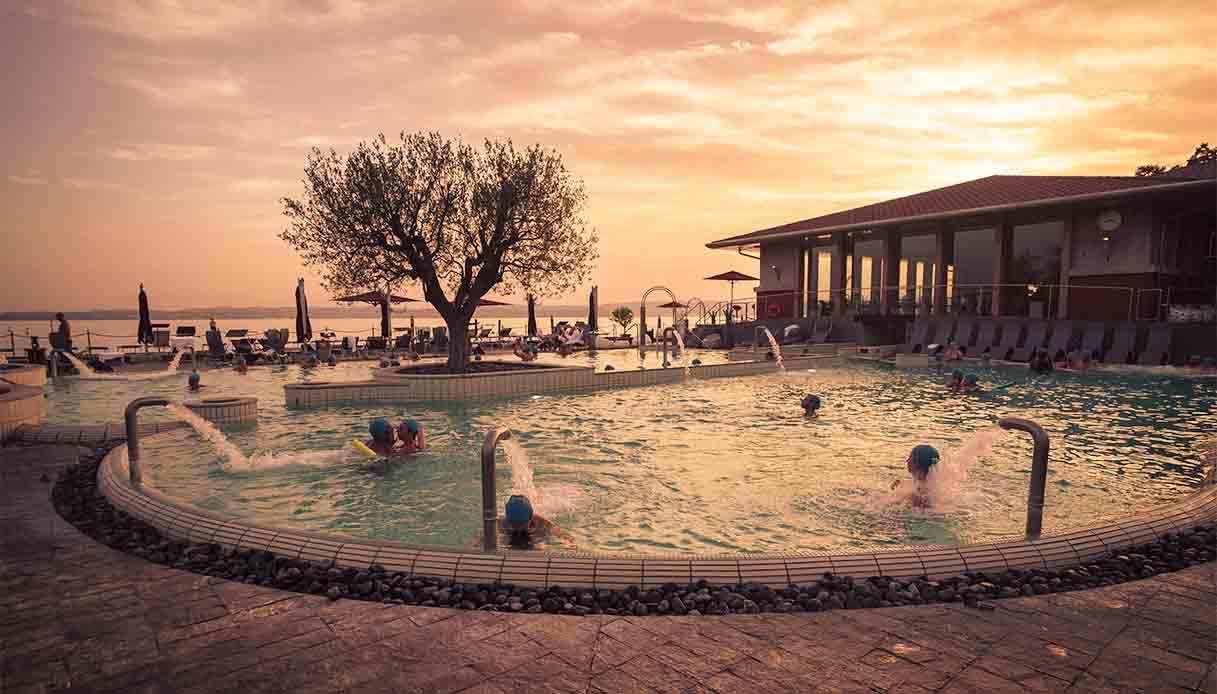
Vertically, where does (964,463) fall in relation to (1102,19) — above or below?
below

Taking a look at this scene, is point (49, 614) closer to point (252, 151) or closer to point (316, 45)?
point (316, 45)

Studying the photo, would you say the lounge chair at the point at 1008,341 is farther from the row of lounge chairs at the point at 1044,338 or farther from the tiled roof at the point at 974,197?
the tiled roof at the point at 974,197

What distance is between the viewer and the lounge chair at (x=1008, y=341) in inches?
830

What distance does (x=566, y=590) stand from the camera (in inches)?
150

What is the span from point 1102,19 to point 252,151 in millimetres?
18110

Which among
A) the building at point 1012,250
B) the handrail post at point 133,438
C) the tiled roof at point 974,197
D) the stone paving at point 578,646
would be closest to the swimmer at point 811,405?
the stone paving at point 578,646

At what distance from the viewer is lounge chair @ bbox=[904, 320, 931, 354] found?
23750 mm

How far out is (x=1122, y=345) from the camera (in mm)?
19219

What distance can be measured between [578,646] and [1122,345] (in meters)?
23.4

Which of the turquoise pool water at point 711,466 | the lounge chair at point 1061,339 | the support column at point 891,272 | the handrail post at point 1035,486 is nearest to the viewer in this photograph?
the handrail post at point 1035,486

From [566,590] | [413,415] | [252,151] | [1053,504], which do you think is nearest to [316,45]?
[252,151]

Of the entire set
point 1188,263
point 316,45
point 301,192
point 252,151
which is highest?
point 316,45

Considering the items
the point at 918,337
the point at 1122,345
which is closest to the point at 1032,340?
the point at 1122,345

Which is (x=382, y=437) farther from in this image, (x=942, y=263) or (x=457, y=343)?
(x=942, y=263)
